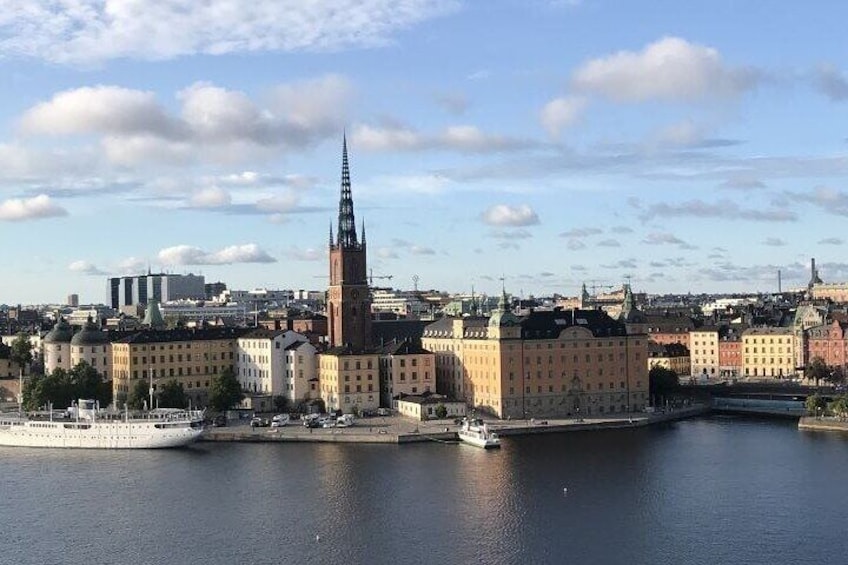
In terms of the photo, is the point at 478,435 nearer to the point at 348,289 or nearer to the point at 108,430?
the point at 108,430

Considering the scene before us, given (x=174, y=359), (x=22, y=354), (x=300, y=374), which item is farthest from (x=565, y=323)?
(x=22, y=354)

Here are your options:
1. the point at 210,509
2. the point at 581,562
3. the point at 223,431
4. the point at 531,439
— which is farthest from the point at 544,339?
the point at 581,562

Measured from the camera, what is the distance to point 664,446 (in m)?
58.0

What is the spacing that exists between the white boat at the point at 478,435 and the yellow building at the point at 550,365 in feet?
22.5

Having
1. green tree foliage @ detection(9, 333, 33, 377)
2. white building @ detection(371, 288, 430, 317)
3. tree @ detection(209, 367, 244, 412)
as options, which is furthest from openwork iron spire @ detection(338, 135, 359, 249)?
white building @ detection(371, 288, 430, 317)

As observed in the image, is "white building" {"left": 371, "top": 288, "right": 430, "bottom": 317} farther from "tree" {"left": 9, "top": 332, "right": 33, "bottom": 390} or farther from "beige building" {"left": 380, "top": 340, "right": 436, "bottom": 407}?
"beige building" {"left": 380, "top": 340, "right": 436, "bottom": 407}

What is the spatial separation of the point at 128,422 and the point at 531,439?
772 inches

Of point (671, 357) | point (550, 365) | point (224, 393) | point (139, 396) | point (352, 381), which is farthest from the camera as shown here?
point (671, 357)

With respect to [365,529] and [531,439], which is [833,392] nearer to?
[531,439]

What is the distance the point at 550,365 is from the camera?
69.5 metres

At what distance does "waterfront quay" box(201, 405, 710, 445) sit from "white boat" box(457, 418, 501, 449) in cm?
75

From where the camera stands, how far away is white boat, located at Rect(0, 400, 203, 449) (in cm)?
6141

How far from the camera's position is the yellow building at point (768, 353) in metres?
95.8

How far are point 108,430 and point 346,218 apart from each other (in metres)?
23.9
